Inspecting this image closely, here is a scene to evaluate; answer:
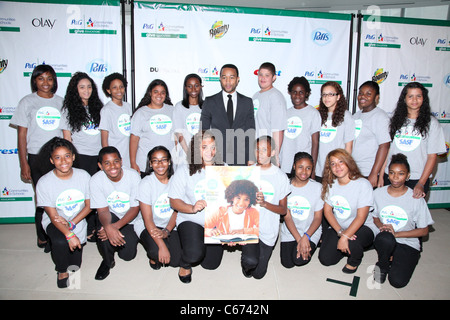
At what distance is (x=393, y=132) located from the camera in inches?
124

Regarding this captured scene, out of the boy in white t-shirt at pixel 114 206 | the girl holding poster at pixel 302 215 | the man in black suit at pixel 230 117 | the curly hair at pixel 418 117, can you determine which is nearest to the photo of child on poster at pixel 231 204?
the girl holding poster at pixel 302 215

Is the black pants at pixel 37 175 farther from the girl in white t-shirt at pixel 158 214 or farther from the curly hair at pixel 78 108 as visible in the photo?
the girl in white t-shirt at pixel 158 214

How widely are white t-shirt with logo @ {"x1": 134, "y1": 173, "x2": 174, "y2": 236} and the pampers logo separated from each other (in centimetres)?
299

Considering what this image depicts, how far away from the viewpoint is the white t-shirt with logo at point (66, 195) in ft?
8.43

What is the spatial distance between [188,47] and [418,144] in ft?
9.82

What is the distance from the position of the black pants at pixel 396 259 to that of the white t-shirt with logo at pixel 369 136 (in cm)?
85

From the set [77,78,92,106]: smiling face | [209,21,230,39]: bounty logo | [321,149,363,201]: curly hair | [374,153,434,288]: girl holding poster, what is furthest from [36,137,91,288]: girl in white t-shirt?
[374,153,434,288]: girl holding poster

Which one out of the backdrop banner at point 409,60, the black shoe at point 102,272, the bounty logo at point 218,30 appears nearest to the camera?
the black shoe at point 102,272

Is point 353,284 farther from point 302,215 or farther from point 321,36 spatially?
point 321,36

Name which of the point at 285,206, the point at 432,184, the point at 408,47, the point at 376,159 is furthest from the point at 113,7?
the point at 432,184

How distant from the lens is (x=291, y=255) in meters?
2.84

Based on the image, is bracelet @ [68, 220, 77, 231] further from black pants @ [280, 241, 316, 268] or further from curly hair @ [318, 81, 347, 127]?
curly hair @ [318, 81, 347, 127]

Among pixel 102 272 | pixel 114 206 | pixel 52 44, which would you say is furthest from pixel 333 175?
pixel 52 44

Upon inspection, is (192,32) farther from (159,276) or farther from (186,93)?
(159,276)
